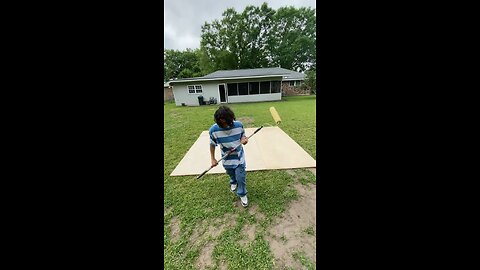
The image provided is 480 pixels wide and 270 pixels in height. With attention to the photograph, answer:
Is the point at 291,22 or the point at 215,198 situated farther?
the point at 291,22

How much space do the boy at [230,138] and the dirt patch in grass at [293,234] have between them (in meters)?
0.59

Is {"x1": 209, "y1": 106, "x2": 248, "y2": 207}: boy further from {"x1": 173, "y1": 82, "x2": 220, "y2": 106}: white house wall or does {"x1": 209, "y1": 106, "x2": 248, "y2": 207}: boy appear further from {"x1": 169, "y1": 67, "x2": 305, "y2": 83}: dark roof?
{"x1": 173, "y1": 82, "x2": 220, "y2": 106}: white house wall

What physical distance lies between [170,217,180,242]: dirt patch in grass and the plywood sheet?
130 cm

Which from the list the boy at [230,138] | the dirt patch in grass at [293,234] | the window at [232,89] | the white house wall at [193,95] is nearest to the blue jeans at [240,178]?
the boy at [230,138]

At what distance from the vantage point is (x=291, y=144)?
505cm

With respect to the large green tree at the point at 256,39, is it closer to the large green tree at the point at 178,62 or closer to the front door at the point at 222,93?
the large green tree at the point at 178,62

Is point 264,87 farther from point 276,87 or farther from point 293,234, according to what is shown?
point 293,234

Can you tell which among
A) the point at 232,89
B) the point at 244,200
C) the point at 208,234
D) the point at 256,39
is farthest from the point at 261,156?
the point at 256,39

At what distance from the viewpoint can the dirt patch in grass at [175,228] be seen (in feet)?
7.34
